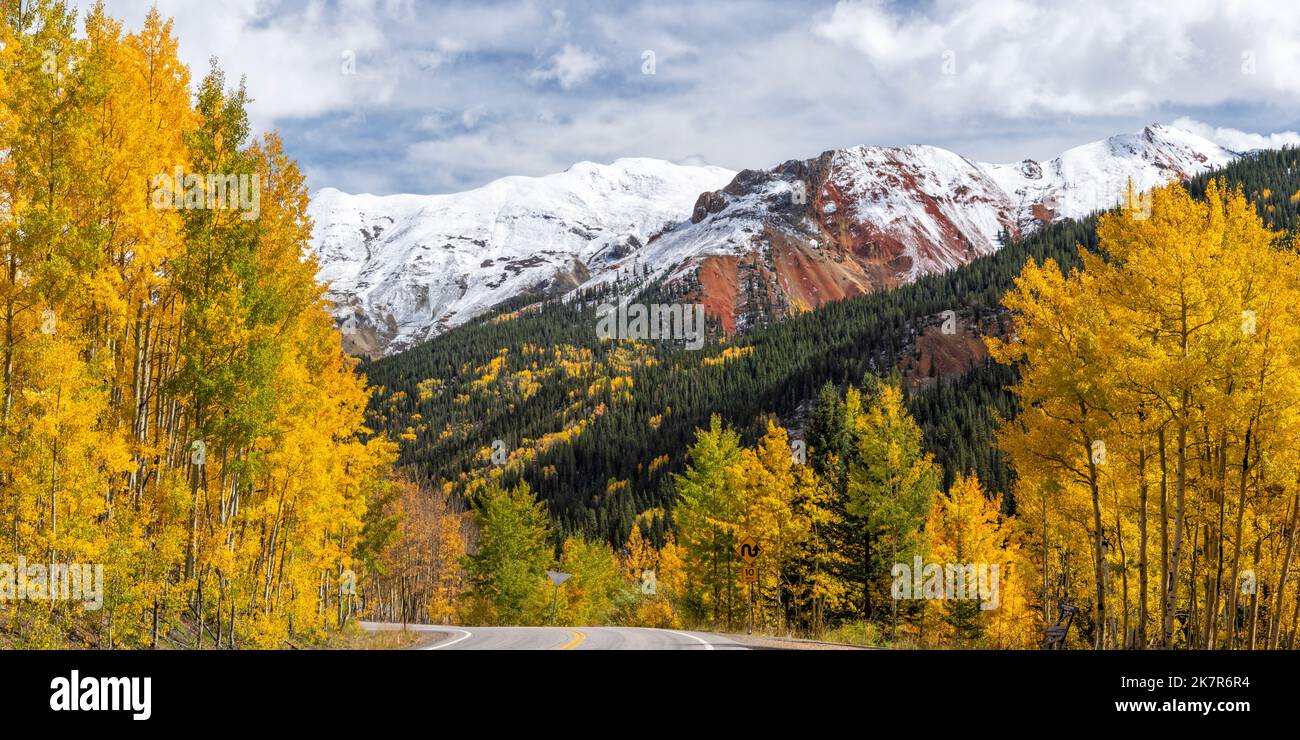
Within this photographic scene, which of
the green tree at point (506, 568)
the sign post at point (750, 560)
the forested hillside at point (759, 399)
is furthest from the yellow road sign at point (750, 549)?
the forested hillside at point (759, 399)

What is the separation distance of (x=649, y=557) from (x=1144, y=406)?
7882 cm

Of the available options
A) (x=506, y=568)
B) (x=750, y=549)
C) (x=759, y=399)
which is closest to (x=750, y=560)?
(x=750, y=549)

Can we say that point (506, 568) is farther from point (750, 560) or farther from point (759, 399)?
point (759, 399)

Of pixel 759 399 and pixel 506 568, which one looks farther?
pixel 759 399

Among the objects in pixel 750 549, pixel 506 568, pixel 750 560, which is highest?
pixel 750 549

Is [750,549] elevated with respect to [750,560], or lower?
elevated

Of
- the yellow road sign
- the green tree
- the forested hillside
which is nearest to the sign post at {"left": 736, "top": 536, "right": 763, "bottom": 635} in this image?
the yellow road sign

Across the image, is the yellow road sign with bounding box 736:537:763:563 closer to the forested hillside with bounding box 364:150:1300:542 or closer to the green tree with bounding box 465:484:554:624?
the green tree with bounding box 465:484:554:624

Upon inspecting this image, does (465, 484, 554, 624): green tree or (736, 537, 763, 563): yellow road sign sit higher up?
(736, 537, 763, 563): yellow road sign

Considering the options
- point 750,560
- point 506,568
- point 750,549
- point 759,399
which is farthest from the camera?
point 759,399

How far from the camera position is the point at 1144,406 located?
Answer: 19359 mm

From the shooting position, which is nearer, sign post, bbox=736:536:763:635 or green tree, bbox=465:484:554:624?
sign post, bbox=736:536:763:635

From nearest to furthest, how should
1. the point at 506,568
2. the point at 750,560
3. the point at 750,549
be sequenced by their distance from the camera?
the point at 750,549 < the point at 750,560 < the point at 506,568
